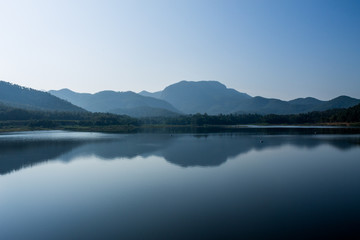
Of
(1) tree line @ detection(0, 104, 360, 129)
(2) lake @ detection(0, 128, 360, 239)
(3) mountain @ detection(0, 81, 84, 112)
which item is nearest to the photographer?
(2) lake @ detection(0, 128, 360, 239)

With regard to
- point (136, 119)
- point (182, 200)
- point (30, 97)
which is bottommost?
point (182, 200)

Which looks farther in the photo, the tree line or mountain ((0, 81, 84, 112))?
mountain ((0, 81, 84, 112))

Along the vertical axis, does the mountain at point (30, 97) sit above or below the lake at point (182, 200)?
above

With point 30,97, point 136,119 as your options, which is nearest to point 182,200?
point 136,119

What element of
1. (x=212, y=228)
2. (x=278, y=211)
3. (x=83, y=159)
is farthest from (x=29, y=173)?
(x=278, y=211)

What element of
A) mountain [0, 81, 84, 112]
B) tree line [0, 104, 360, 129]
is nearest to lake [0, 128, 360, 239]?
tree line [0, 104, 360, 129]

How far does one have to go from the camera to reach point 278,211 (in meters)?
10.1

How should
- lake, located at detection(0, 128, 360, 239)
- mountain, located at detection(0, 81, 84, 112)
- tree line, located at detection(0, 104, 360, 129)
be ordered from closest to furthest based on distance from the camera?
1. lake, located at detection(0, 128, 360, 239)
2. tree line, located at detection(0, 104, 360, 129)
3. mountain, located at detection(0, 81, 84, 112)

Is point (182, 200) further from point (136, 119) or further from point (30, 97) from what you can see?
point (30, 97)

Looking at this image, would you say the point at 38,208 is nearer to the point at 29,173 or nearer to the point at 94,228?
the point at 94,228

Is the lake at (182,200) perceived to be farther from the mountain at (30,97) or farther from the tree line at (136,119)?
the mountain at (30,97)

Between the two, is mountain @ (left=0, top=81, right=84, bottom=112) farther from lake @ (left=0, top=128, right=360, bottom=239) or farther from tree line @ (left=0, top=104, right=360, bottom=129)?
lake @ (left=0, top=128, right=360, bottom=239)

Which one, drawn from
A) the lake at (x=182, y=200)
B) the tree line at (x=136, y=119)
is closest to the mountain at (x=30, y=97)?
the tree line at (x=136, y=119)

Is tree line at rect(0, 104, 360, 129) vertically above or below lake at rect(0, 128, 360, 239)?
above
